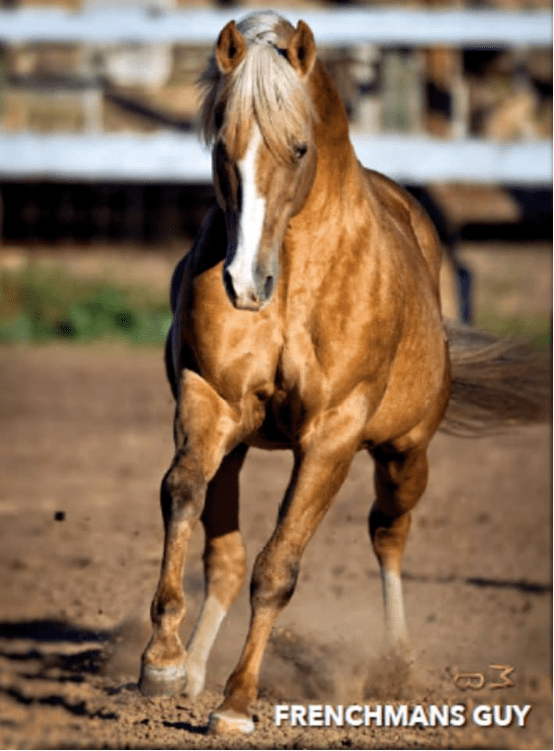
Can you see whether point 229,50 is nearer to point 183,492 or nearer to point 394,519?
point 183,492

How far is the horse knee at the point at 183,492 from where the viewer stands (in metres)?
4.09

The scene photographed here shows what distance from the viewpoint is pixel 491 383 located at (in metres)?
5.91

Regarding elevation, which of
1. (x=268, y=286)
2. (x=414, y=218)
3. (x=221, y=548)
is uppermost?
(x=268, y=286)

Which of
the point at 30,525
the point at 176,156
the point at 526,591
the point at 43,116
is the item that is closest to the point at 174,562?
the point at 526,591

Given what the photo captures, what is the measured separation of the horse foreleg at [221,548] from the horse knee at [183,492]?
736mm

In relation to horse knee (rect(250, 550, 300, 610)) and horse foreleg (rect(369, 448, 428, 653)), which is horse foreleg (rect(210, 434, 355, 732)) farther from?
horse foreleg (rect(369, 448, 428, 653))

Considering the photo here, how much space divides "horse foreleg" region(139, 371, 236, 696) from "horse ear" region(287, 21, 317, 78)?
0.88 meters

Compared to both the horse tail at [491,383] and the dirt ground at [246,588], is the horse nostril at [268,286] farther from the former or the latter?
the horse tail at [491,383]

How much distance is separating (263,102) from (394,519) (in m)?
2.07

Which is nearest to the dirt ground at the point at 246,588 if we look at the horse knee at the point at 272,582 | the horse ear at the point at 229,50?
the horse knee at the point at 272,582

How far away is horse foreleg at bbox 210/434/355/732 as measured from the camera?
3.98m

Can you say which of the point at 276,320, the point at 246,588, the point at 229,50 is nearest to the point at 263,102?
the point at 229,50

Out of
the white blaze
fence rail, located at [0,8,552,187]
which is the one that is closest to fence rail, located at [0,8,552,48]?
fence rail, located at [0,8,552,187]

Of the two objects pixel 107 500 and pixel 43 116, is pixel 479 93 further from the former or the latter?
pixel 107 500
